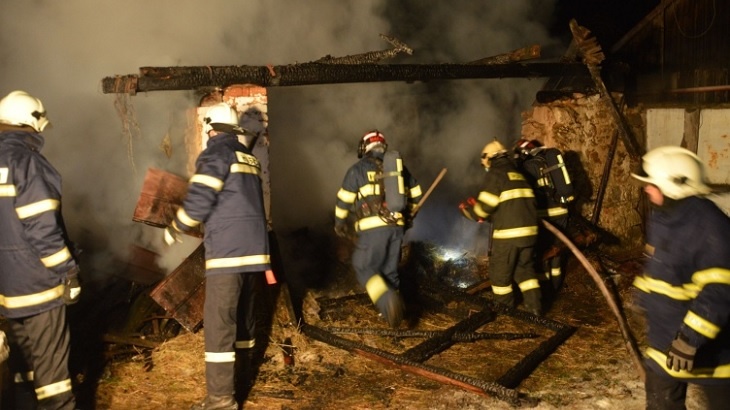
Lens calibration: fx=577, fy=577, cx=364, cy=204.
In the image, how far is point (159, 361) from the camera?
556 cm

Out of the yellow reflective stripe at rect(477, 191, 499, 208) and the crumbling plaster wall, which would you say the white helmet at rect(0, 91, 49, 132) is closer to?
the yellow reflective stripe at rect(477, 191, 499, 208)

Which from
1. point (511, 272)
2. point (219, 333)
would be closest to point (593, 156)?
point (511, 272)

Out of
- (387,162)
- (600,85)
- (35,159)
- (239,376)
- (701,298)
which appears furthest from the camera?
(600,85)

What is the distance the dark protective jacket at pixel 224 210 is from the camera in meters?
4.61

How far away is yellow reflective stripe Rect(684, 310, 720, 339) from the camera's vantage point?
10.6ft

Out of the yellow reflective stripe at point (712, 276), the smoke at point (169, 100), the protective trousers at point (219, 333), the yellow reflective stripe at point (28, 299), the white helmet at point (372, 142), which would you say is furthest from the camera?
the smoke at point (169, 100)

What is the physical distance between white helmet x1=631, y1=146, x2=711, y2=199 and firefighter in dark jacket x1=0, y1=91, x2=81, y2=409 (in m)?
4.04

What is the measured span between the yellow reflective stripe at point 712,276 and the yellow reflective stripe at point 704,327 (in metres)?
0.19

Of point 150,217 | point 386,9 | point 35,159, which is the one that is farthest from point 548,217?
point 386,9

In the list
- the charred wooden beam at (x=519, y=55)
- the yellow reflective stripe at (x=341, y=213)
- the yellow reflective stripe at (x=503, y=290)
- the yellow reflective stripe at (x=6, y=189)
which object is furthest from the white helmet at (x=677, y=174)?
the charred wooden beam at (x=519, y=55)

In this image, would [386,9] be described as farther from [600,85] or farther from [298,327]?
[298,327]

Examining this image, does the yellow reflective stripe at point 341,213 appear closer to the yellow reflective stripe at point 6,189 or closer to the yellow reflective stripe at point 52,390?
the yellow reflective stripe at point 52,390

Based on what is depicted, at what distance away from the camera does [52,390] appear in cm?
429

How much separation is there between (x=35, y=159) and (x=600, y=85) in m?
7.80
